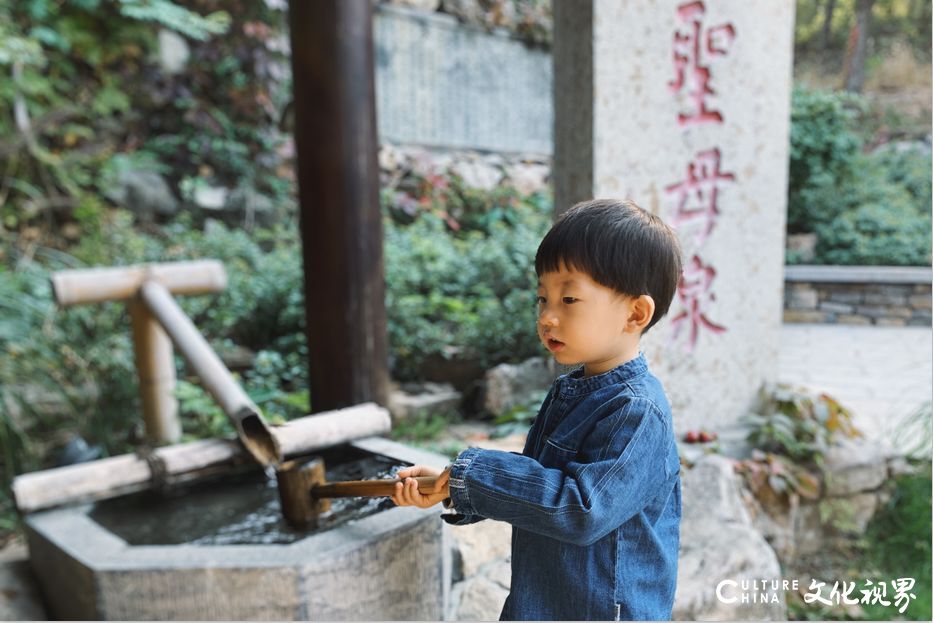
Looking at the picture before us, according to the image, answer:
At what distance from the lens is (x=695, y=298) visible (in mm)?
3697

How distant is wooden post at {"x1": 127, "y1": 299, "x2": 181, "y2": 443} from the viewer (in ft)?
12.2

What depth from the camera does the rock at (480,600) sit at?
212cm

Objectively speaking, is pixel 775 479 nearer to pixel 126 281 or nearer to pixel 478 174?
pixel 126 281

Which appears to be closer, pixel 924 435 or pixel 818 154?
pixel 924 435

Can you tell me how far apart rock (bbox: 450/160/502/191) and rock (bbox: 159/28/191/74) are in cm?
329

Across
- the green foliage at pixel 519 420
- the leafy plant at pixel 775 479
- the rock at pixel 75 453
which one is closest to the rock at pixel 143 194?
the rock at pixel 75 453

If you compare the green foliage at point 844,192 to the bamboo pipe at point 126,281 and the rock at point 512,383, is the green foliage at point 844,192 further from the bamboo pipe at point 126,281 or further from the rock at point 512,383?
the bamboo pipe at point 126,281

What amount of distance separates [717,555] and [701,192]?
1.84 metres

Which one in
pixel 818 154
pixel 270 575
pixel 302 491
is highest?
pixel 818 154

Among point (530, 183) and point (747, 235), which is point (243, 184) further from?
point (747, 235)

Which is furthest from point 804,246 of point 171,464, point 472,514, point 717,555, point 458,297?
point 472,514

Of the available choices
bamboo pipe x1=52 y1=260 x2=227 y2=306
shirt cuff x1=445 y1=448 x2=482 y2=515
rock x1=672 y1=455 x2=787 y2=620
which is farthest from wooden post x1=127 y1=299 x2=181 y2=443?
shirt cuff x1=445 y1=448 x2=482 y2=515

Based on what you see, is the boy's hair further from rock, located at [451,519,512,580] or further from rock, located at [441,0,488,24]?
rock, located at [441,0,488,24]

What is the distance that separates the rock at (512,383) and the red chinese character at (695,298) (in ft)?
3.29
